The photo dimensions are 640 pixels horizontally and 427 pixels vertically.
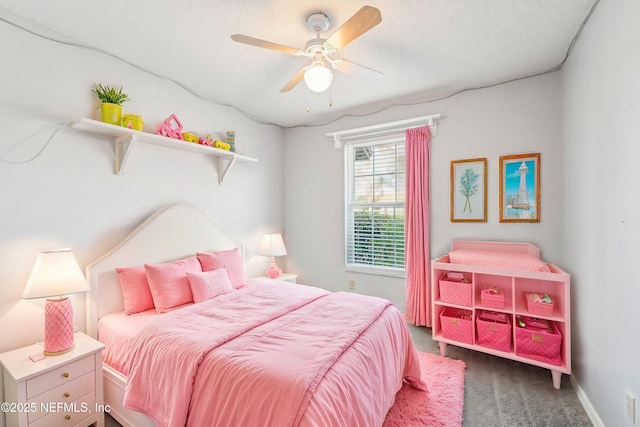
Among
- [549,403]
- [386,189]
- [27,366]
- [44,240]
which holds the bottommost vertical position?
[549,403]

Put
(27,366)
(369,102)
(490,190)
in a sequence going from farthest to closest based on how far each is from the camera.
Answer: (369,102) < (490,190) < (27,366)

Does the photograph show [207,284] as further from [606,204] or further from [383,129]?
[606,204]

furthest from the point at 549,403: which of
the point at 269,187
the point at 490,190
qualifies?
the point at 269,187

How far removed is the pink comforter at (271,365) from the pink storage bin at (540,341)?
2.97 ft

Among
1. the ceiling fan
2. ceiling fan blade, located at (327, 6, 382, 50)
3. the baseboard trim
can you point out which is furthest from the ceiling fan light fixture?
the baseboard trim

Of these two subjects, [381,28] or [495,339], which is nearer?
[381,28]

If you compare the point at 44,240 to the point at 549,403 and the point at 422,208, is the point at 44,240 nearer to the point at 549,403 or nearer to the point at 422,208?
the point at 422,208

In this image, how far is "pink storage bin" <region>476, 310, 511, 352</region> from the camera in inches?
93.7

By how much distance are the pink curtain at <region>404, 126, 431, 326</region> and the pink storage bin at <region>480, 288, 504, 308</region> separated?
0.70 meters

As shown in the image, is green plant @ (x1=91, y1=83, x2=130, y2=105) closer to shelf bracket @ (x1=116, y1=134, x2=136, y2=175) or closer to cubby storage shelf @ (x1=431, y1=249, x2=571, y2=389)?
shelf bracket @ (x1=116, y1=134, x2=136, y2=175)

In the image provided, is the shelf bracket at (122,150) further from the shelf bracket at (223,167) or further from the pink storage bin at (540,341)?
the pink storage bin at (540,341)

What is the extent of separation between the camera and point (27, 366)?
162cm

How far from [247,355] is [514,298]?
6.94ft

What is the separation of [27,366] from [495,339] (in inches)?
126
